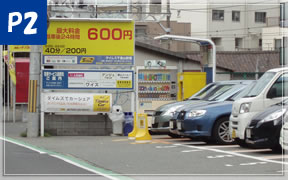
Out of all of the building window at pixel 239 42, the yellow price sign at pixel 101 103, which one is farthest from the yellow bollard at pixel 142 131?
the building window at pixel 239 42

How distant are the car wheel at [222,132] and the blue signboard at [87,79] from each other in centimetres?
492

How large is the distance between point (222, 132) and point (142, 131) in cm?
283

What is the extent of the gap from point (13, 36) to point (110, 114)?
25.4 feet

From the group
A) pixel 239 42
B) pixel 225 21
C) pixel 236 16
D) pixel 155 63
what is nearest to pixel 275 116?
pixel 155 63

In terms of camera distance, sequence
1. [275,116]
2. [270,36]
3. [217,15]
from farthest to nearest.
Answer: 1. [217,15]
2. [270,36]
3. [275,116]

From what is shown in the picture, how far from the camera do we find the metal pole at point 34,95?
1809 cm

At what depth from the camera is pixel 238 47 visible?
5475 centimetres

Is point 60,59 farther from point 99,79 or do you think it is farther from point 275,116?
point 275,116

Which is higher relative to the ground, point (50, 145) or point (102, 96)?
point (102, 96)

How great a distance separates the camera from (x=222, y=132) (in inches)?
577

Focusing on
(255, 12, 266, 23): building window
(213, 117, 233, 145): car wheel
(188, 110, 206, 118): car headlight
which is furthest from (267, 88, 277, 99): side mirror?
(255, 12, 266, 23): building window

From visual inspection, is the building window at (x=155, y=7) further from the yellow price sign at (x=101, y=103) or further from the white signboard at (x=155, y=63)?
the yellow price sign at (x=101, y=103)

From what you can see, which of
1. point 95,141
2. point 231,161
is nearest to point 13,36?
point 231,161

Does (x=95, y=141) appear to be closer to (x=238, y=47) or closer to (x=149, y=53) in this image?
(x=149, y=53)
